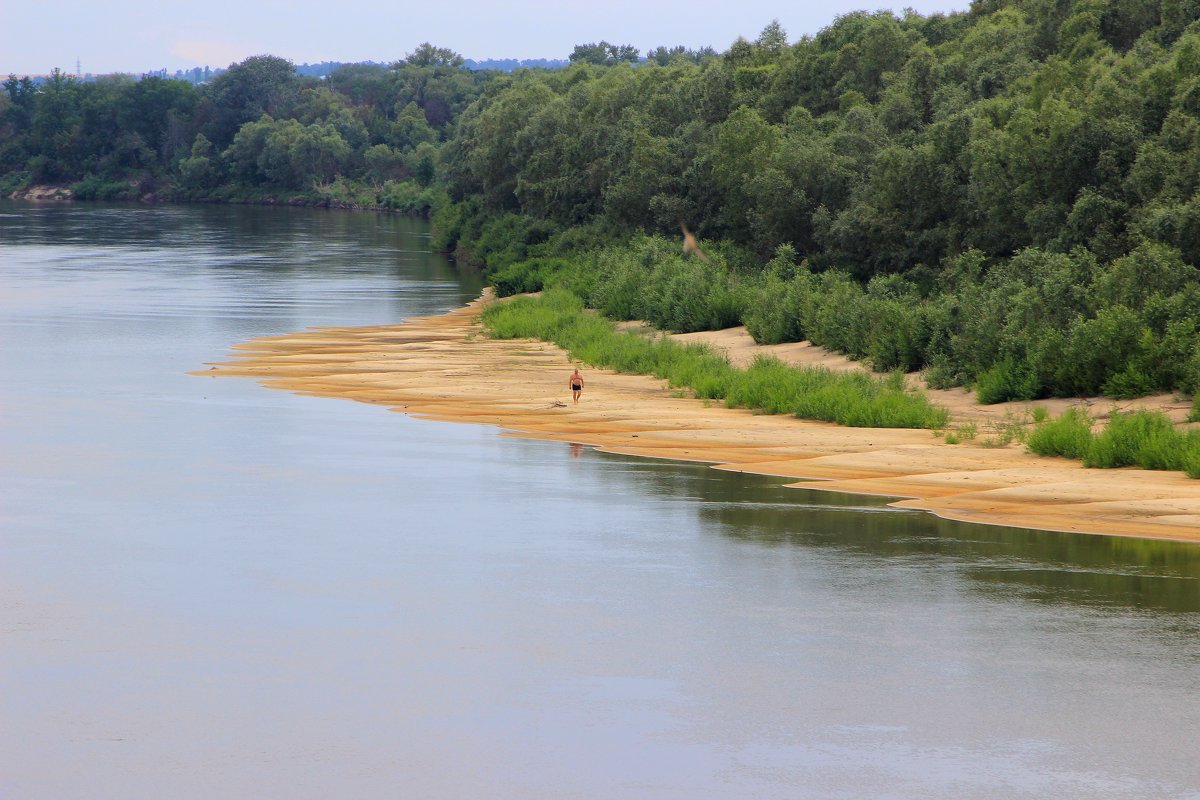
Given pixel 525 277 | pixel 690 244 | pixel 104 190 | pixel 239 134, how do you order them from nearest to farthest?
pixel 690 244 < pixel 525 277 < pixel 239 134 < pixel 104 190

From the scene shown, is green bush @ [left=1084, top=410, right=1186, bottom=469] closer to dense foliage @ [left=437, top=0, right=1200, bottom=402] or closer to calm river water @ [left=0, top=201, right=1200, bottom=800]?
dense foliage @ [left=437, top=0, right=1200, bottom=402]

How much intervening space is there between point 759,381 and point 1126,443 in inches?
385

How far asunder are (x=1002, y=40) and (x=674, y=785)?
45.5 m

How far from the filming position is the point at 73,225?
114062 millimetres

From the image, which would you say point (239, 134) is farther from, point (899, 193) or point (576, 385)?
point (576, 385)

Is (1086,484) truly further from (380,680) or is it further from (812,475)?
(380,680)

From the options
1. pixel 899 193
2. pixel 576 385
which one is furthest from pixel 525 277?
pixel 576 385

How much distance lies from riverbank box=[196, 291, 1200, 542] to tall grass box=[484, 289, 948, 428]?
16.9 inches

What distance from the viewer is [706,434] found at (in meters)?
29.2

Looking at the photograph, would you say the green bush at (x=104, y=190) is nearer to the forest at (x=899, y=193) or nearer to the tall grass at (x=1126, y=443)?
the forest at (x=899, y=193)

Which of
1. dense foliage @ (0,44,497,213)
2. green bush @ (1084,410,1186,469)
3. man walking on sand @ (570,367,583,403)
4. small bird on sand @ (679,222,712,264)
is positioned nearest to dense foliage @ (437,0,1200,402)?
small bird on sand @ (679,222,712,264)

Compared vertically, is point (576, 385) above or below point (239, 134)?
below

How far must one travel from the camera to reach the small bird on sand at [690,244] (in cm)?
5601

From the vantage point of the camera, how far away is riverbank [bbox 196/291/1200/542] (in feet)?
72.3
